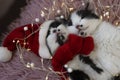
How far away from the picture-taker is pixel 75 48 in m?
0.81

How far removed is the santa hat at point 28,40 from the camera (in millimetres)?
893

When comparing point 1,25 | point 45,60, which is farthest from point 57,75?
point 1,25

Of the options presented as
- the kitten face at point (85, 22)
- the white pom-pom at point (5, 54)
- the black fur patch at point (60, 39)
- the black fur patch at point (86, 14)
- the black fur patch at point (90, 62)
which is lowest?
the black fur patch at point (90, 62)

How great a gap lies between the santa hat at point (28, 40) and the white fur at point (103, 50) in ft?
0.39


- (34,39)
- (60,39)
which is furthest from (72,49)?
(34,39)

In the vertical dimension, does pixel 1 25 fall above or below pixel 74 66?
above

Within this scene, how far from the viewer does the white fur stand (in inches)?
32.1

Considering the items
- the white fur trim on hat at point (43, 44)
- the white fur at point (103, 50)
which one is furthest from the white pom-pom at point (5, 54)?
the white fur at point (103, 50)

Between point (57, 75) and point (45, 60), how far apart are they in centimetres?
7

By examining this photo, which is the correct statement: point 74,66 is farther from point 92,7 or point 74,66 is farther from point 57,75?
point 92,7

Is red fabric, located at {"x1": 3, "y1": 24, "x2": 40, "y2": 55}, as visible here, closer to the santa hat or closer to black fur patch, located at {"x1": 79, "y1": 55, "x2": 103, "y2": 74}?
the santa hat

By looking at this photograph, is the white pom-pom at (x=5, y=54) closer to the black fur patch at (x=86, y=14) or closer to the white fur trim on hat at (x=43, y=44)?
the white fur trim on hat at (x=43, y=44)

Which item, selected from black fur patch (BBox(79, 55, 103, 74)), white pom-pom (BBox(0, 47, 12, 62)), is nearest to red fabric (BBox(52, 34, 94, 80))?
black fur patch (BBox(79, 55, 103, 74))

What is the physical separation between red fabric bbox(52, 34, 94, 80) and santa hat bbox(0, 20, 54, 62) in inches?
2.5
